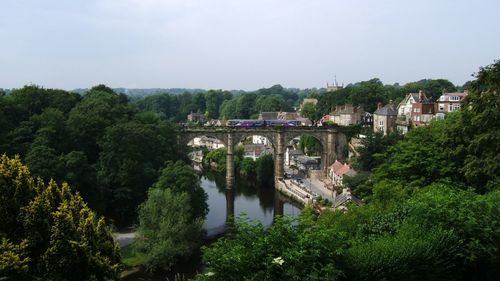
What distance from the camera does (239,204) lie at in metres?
50.7

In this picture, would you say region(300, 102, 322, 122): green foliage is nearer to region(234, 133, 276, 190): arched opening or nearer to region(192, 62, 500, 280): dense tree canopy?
region(234, 133, 276, 190): arched opening

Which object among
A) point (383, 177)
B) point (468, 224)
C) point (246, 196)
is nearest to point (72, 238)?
point (468, 224)

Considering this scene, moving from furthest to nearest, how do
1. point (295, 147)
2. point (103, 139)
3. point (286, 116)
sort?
point (286, 116) < point (295, 147) < point (103, 139)

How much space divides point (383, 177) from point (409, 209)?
1232cm

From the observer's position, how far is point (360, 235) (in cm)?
1627

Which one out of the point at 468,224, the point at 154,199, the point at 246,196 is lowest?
the point at 246,196

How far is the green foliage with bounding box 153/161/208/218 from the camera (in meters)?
33.7

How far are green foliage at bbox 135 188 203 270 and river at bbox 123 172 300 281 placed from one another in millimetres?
1675

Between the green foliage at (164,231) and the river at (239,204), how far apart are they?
1675 millimetres

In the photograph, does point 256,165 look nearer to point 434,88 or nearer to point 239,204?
point 239,204

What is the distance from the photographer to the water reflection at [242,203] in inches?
1710

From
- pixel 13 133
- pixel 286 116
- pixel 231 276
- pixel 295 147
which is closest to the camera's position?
pixel 231 276

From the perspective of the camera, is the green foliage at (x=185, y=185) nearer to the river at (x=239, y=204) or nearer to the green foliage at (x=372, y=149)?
the river at (x=239, y=204)

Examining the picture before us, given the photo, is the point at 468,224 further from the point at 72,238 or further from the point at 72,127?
the point at 72,127
